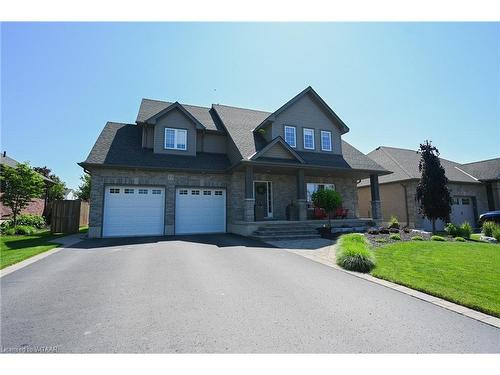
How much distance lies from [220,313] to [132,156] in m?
12.9

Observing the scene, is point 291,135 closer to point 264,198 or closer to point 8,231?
point 264,198

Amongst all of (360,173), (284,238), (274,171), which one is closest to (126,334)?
(284,238)

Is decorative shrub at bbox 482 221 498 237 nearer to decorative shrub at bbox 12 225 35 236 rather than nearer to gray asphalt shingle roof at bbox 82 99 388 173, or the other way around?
gray asphalt shingle roof at bbox 82 99 388 173

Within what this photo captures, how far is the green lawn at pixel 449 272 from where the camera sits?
4672 mm

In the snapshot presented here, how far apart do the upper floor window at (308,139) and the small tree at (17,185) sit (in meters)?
18.6

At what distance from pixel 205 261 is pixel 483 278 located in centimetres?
675

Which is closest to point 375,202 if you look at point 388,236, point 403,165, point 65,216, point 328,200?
point 388,236

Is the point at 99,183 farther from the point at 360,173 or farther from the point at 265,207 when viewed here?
the point at 360,173

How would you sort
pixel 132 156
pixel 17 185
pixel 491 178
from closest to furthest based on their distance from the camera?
1. pixel 132 156
2. pixel 17 185
3. pixel 491 178

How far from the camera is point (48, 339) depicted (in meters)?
3.21

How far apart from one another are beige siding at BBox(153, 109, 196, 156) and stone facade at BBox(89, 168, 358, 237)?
181 centimetres

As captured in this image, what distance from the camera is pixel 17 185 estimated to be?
1706 centimetres

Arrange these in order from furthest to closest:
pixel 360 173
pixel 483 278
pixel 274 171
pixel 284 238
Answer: pixel 360 173 < pixel 274 171 < pixel 284 238 < pixel 483 278

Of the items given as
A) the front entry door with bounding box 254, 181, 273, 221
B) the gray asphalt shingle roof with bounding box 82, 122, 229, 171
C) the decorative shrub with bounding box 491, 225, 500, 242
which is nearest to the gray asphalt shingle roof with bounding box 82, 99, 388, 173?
the gray asphalt shingle roof with bounding box 82, 122, 229, 171
